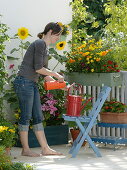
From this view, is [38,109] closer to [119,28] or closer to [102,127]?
[102,127]

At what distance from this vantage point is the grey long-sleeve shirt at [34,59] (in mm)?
6824

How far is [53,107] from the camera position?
785 centimetres

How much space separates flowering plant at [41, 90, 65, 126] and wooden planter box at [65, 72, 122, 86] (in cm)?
29

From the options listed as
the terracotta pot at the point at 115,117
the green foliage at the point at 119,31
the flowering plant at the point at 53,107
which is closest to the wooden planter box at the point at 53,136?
the flowering plant at the point at 53,107

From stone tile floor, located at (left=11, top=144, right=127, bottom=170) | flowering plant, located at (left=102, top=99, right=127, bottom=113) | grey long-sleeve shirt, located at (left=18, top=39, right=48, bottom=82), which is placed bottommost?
stone tile floor, located at (left=11, top=144, right=127, bottom=170)

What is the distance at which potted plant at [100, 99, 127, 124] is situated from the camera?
7785 millimetres

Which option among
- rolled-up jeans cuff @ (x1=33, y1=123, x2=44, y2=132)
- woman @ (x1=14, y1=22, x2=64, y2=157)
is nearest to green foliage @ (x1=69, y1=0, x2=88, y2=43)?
woman @ (x1=14, y1=22, x2=64, y2=157)

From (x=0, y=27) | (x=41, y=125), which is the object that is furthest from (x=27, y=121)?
(x=0, y=27)

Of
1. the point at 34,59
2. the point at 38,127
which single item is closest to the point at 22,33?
the point at 34,59

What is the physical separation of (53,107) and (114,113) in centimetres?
81

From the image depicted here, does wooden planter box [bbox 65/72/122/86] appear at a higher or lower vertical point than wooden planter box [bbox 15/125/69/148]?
higher

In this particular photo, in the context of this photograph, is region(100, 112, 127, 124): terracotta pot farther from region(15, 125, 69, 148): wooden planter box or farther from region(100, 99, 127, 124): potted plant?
region(15, 125, 69, 148): wooden planter box

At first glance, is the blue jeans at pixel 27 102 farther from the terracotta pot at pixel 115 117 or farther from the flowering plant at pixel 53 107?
the terracotta pot at pixel 115 117

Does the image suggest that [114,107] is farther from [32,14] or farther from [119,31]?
[32,14]
